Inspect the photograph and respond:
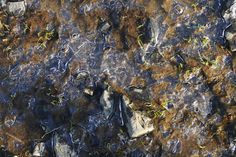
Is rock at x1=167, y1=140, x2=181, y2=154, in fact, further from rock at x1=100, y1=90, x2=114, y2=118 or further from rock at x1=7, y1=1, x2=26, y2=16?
rock at x1=7, y1=1, x2=26, y2=16

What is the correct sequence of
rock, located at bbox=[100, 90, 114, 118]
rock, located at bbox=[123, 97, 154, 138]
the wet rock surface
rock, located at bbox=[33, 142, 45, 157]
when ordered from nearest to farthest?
rock, located at bbox=[123, 97, 154, 138] → the wet rock surface → rock, located at bbox=[100, 90, 114, 118] → rock, located at bbox=[33, 142, 45, 157]

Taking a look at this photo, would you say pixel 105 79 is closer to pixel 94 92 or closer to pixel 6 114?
pixel 94 92

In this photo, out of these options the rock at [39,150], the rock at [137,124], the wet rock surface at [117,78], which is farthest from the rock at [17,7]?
the rock at [137,124]

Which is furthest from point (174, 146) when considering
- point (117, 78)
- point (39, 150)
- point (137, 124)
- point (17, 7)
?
point (17, 7)

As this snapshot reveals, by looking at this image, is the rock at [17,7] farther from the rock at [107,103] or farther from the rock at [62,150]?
the rock at [62,150]

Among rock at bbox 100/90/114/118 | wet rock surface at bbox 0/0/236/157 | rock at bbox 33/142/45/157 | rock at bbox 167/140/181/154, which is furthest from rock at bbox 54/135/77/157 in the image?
rock at bbox 167/140/181/154

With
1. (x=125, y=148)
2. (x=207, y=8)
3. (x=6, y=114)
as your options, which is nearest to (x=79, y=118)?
(x=125, y=148)

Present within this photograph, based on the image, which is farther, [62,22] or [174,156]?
[62,22]
